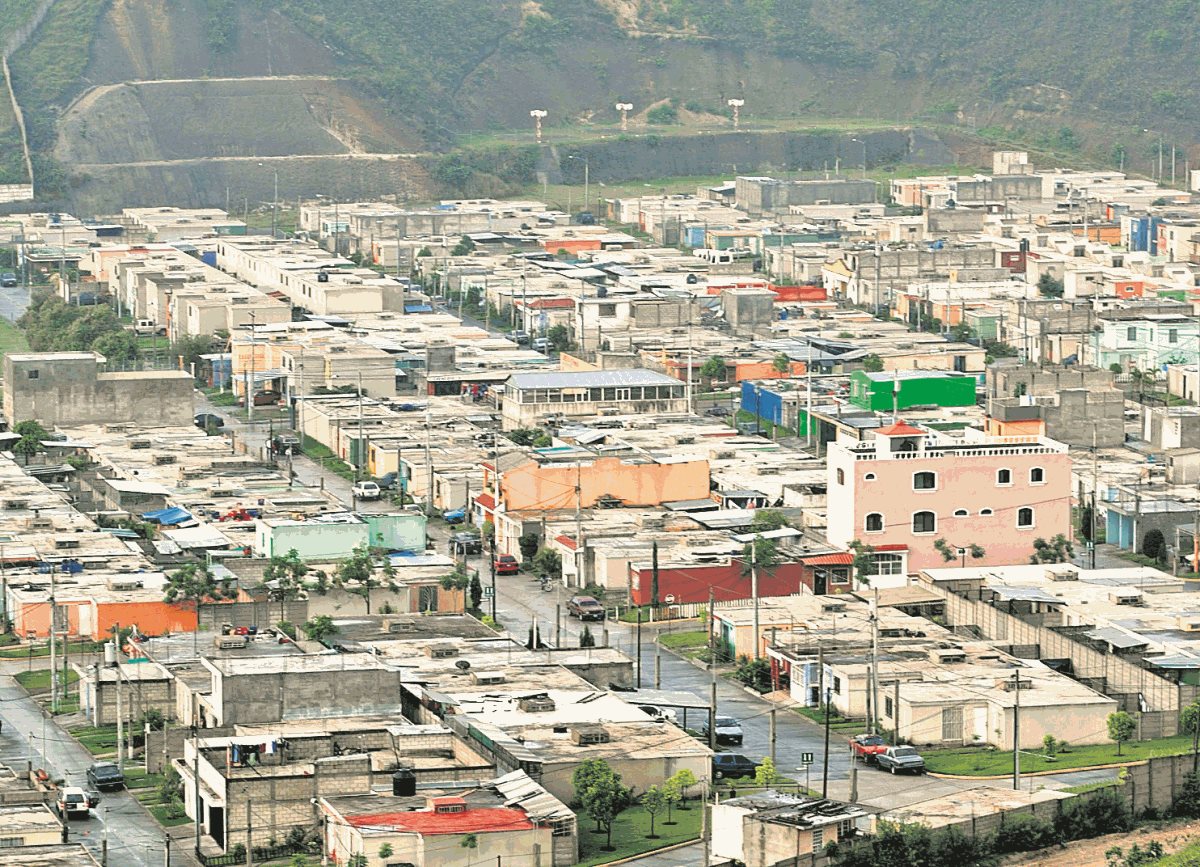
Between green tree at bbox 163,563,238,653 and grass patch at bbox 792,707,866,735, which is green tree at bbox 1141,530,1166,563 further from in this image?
green tree at bbox 163,563,238,653

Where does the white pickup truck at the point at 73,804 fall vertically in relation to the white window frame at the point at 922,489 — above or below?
below

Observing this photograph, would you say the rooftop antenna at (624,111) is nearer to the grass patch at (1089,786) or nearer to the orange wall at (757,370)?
the orange wall at (757,370)

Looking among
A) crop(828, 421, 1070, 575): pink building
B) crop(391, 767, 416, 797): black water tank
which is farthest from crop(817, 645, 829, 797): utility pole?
crop(828, 421, 1070, 575): pink building

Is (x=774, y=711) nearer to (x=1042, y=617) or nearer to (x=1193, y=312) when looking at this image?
(x=1042, y=617)

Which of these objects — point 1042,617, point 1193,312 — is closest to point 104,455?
point 1042,617

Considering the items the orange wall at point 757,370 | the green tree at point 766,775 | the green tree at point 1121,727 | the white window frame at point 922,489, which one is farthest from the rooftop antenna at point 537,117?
the green tree at point 766,775

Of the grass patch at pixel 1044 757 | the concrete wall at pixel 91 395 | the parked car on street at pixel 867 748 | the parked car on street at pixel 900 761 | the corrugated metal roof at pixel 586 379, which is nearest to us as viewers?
the parked car on street at pixel 900 761
